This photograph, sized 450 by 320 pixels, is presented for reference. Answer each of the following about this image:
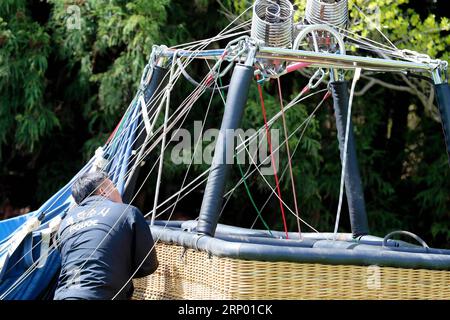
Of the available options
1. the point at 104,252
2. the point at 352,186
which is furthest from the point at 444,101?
the point at 104,252

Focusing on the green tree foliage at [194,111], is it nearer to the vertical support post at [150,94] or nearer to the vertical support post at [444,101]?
the vertical support post at [150,94]

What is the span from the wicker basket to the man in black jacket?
0.23 m

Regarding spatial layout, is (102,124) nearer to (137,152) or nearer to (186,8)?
(186,8)

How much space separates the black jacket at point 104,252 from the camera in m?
3.40

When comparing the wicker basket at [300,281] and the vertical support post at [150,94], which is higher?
the vertical support post at [150,94]

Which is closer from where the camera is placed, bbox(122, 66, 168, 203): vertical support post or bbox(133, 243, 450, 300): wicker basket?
bbox(133, 243, 450, 300): wicker basket

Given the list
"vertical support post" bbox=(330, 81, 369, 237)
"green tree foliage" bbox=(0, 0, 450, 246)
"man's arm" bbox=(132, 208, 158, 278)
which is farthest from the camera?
"green tree foliage" bbox=(0, 0, 450, 246)

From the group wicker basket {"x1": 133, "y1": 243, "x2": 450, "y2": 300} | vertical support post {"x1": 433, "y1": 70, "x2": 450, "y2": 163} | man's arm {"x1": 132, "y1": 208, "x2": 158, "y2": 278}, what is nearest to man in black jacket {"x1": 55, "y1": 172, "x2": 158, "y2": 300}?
man's arm {"x1": 132, "y1": 208, "x2": 158, "y2": 278}

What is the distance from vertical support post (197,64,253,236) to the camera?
3531mm

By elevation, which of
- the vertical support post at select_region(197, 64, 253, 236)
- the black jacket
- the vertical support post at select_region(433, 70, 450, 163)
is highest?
the vertical support post at select_region(433, 70, 450, 163)

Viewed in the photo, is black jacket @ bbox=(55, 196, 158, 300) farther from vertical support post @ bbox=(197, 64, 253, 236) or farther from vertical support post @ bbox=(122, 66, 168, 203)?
vertical support post @ bbox=(122, 66, 168, 203)

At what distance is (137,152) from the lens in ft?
15.3

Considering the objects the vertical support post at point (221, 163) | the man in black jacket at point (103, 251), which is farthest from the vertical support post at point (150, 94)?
the vertical support post at point (221, 163)

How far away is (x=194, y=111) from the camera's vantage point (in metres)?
7.11
